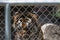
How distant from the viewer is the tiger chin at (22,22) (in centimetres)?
266

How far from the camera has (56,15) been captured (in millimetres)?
2670

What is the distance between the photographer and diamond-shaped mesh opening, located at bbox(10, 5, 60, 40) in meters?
2.67

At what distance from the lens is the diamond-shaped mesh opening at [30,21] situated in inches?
105

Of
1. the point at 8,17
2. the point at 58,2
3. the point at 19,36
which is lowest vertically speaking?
A: the point at 19,36

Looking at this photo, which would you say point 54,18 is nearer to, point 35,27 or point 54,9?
point 54,9

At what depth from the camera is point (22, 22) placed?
273cm

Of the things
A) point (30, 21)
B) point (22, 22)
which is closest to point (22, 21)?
point (22, 22)

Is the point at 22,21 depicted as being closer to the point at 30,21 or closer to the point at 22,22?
the point at 22,22

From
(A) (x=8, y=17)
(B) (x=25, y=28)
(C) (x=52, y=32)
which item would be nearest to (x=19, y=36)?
(B) (x=25, y=28)

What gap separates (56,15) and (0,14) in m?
0.94

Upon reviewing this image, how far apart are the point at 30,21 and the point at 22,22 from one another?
0.40 ft

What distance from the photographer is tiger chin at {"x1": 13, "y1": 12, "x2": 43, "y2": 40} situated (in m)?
2.66

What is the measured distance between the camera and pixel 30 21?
2.74m

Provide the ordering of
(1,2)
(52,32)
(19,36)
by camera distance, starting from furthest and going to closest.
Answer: (19,36) < (52,32) < (1,2)
